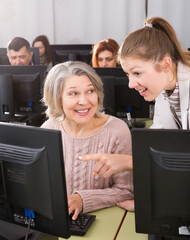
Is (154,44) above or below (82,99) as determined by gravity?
above

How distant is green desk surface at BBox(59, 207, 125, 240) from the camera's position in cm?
138

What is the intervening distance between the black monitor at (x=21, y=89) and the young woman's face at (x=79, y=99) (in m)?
1.02

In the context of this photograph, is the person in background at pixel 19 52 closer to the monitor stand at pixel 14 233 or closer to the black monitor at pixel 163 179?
the monitor stand at pixel 14 233

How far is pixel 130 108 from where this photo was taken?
273cm

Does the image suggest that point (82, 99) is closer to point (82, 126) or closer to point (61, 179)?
point (82, 126)

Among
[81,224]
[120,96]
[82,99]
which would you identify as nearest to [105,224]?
[81,224]

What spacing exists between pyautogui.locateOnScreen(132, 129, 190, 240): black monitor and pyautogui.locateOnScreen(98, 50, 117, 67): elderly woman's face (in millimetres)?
2677

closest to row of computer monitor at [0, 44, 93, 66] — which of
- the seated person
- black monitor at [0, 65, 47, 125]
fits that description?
black monitor at [0, 65, 47, 125]

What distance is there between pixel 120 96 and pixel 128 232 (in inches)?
55.8

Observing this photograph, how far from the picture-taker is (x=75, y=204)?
1.51 meters

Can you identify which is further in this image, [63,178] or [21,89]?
[21,89]

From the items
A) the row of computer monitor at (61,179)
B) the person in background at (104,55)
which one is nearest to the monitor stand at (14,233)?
the row of computer monitor at (61,179)

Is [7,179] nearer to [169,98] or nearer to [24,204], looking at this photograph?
[24,204]

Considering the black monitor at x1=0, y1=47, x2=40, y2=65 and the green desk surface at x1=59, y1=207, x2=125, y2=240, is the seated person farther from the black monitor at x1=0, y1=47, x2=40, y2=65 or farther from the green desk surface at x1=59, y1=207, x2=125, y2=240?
the black monitor at x1=0, y1=47, x2=40, y2=65
